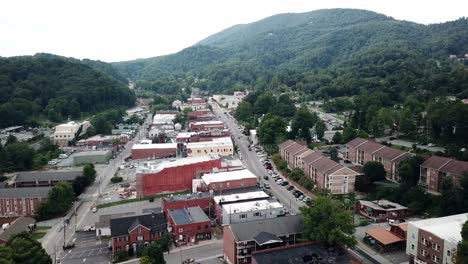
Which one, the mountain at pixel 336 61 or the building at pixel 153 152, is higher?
the mountain at pixel 336 61

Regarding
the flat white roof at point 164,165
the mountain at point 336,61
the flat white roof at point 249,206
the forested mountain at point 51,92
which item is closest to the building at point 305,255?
the flat white roof at point 249,206

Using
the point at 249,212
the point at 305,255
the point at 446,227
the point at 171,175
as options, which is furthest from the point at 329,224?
the point at 171,175

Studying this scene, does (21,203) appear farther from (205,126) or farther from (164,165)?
(205,126)

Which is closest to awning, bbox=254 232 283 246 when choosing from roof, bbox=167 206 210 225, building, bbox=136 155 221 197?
roof, bbox=167 206 210 225

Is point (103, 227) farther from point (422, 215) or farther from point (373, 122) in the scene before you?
point (373, 122)

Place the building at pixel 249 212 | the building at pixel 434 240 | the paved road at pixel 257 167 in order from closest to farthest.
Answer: the building at pixel 434 240
the building at pixel 249 212
the paved road at pixel 257 167

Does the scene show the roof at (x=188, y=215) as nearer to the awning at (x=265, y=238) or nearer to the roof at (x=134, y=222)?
the roof at (x=134, y=222)

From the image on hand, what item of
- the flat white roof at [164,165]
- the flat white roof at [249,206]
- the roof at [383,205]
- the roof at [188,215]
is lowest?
the roof at [383,205]
